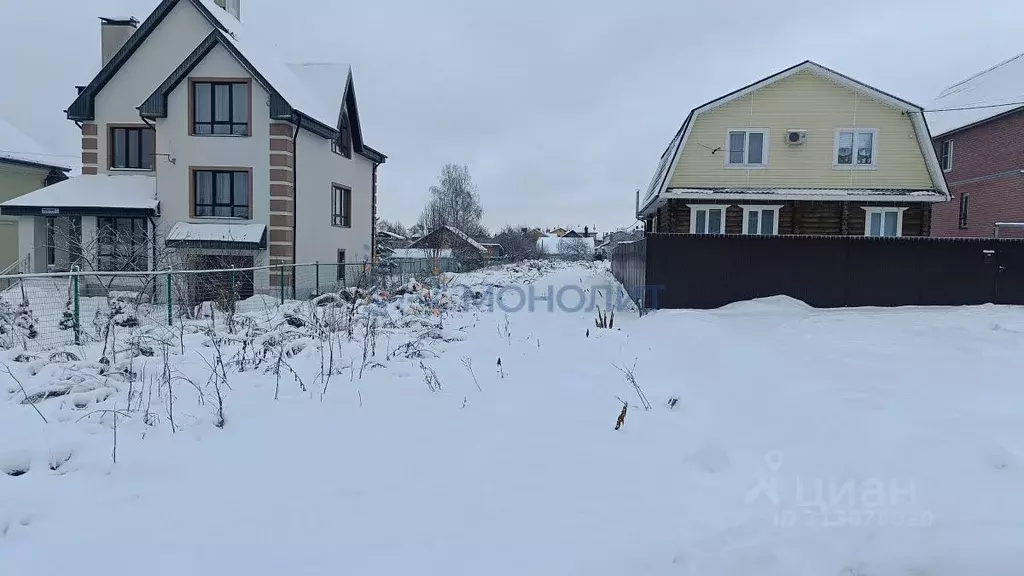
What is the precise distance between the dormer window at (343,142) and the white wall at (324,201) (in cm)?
20

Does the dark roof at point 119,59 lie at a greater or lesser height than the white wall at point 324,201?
greater

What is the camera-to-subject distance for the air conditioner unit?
52.2 feet

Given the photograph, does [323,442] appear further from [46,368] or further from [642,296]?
[642,296]

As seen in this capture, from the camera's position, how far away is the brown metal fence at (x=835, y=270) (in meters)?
10.7

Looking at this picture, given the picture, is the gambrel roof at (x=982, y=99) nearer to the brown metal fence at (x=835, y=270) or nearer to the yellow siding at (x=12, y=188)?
the brown metal fence at (x=835, y=270)

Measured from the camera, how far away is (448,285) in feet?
55.8

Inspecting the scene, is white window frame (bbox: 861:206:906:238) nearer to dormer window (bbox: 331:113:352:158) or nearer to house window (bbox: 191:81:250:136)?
dormer window (bbox: 331:113:352:158)

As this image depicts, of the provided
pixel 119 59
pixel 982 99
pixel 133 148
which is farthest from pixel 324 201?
pixel 982 99

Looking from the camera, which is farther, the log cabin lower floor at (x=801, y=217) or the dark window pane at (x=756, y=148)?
the dark window pane at (x=756, y=148)

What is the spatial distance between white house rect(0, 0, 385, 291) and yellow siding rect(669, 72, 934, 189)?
1147 centimetres

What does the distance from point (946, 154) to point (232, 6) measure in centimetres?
3047

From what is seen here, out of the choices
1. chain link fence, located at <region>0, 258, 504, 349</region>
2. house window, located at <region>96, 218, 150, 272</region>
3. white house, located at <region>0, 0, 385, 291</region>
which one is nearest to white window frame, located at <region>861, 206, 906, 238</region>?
chain link fence, located at <region>0, 258, 504, 349</region>

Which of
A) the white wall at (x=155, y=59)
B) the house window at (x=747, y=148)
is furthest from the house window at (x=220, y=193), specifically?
the house window at (x=747, y=148)

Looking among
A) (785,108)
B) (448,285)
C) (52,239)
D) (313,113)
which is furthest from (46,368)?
(785,108)
